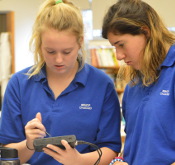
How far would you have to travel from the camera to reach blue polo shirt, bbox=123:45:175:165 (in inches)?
47.7

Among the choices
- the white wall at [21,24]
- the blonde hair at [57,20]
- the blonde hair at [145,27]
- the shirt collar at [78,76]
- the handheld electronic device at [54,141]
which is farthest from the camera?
the white wall at [21,24]

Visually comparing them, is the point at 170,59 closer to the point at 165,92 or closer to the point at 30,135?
the point at 165,92

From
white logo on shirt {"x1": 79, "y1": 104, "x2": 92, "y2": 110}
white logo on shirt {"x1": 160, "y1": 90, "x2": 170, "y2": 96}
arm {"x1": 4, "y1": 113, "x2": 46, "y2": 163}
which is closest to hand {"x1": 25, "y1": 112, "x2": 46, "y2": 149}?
arm {"x1": 4, "y1": 113, "x2": 46, "y2": 163}

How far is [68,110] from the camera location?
147 centimetres

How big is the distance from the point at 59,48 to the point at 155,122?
49 centimetres

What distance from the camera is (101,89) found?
152 centimetres

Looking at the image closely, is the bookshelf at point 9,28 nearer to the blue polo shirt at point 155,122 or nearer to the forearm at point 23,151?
the forearm at point 23,151

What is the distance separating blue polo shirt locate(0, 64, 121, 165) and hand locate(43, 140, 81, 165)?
16 cm

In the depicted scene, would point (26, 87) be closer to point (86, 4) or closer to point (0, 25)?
point (86, 4)

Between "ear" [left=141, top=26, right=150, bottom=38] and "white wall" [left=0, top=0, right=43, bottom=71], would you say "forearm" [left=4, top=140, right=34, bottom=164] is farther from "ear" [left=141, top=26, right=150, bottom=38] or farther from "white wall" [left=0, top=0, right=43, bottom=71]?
"white wall" [left=0, top=0, right=43, bottom=71]

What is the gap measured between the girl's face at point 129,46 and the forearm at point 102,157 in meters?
0.42

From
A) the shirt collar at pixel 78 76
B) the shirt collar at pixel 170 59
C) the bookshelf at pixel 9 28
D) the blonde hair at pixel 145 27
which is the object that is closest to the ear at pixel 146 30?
the blonde hair at pixel 145 27

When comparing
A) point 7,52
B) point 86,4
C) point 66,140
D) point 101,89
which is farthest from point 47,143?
point 7,52

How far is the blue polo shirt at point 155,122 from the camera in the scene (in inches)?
47.7
